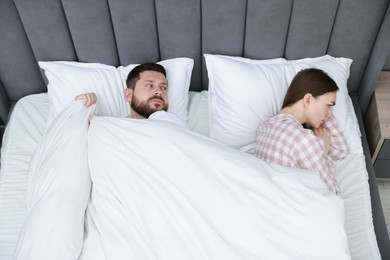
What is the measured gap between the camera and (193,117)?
1912mm

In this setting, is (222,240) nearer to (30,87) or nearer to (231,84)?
(231,84)

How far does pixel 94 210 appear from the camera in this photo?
135 cm

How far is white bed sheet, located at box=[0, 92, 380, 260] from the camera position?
1497mm

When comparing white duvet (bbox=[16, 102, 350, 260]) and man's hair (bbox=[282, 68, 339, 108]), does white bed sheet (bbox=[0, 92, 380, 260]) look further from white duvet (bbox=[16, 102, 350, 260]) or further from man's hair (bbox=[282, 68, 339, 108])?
man's hair (bbox=[282, 68, 339, 108])

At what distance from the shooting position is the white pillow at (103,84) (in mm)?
1818

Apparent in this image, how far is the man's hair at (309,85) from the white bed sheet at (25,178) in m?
0.36

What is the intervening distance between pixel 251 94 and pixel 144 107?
0.49m

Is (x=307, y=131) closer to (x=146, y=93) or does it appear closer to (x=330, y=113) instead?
(x=330, y=113)

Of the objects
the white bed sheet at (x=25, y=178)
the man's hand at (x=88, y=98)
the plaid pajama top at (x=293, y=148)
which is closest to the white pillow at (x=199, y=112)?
the white bed sheet at (x=25, y=178)

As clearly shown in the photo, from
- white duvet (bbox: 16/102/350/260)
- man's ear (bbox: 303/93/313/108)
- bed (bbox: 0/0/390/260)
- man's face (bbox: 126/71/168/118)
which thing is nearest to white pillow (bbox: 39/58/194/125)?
bed (bbox: 0/0/390/260)

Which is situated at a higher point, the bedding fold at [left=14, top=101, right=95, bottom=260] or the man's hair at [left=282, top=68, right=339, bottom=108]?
the man's hair at [left=282, top=68, right=339, bottom=108]

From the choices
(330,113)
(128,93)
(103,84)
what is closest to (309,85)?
(330,113)

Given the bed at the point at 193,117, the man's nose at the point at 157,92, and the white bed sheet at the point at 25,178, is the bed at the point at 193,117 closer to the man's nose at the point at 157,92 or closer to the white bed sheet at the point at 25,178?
the white bed sheet at the point at 25,178

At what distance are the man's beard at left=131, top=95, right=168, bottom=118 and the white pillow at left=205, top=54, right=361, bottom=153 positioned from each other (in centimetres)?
27
